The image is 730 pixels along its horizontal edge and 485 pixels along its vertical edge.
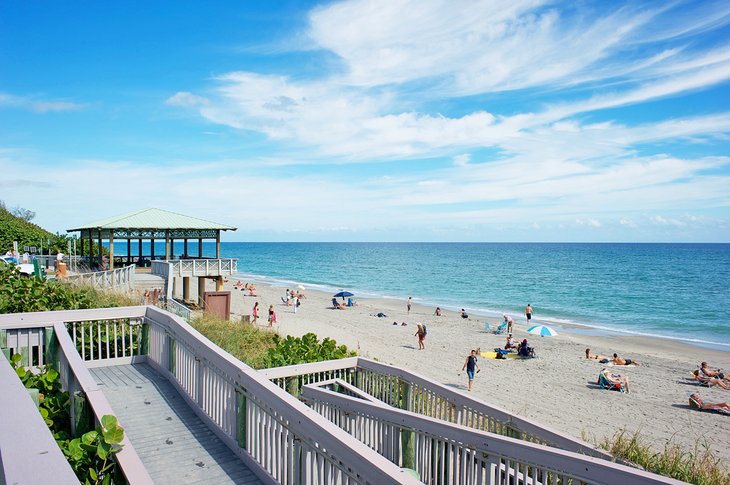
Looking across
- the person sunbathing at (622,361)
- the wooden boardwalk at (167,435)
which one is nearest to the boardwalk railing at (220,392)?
the wooden boardwalk at (167,435)

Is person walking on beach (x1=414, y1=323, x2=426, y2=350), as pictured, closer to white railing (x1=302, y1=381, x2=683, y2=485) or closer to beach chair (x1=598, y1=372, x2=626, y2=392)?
beach chair (x1=598, y1=372, x2=626, y2=392)

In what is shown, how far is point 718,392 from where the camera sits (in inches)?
783

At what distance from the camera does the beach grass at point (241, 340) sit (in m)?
9.36

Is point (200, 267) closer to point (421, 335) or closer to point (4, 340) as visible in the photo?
point (421, 335)

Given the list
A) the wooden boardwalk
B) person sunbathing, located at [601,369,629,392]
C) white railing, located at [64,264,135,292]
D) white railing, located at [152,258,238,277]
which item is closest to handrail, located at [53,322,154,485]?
the wooden boardwalk

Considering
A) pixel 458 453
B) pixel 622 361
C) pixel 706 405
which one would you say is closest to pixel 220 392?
pixel 458 453

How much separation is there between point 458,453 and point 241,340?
24.3 ft

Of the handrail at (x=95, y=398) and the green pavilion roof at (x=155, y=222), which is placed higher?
the green pavilion roof at (x=155, y=222)

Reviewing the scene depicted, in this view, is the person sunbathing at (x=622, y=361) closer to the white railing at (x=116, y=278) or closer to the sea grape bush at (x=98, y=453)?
the white railing at (x=116, y=278)

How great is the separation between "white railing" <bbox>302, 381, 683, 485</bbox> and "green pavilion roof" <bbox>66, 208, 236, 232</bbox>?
1992 centimetres

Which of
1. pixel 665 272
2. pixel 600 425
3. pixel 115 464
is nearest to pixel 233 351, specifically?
pixel 115 464

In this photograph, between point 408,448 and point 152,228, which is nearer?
point 408,448

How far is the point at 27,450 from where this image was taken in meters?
1.76

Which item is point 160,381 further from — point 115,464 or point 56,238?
point 56,238
